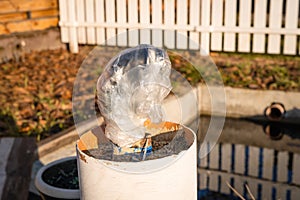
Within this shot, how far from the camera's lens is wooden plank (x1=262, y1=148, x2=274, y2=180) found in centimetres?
412

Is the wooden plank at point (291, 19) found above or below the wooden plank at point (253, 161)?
above

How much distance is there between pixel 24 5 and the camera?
688cm

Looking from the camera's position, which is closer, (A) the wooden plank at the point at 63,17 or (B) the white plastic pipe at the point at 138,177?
(B) the white plastic pipe at the point at 138,177

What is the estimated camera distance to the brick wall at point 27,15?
6.66m

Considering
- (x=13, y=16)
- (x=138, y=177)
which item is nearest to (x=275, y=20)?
(x=13, y=16)

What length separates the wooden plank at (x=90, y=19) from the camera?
7176 millimetres

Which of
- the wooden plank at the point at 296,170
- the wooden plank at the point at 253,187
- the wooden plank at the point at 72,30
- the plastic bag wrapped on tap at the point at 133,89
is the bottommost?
the wooden plank at the point at 296,170

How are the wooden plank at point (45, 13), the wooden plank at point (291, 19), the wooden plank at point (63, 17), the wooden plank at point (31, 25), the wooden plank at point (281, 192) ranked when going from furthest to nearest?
the wooden plank at point (63, 17), the wooden plank at point (45, 13), the wooden plank at point (31, 25), the wooden plank at point (291, 19), the wooden plank at point (281, 192)

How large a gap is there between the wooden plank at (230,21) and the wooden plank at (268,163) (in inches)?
81.1

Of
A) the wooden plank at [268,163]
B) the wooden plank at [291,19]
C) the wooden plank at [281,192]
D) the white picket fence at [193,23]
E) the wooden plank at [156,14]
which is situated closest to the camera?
the wooden plank at [281,192]

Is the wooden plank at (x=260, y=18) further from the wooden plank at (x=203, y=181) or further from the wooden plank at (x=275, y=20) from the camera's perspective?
the wooden plank at (x=203, y=181)

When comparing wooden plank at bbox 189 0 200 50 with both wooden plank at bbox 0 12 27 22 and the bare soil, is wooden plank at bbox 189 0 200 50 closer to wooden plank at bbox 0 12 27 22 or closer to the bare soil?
the bare soil

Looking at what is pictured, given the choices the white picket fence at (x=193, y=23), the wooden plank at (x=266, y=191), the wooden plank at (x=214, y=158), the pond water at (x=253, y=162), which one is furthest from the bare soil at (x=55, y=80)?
the wooden plank at (x=266, y=191)

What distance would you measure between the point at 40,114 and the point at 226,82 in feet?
7.19
